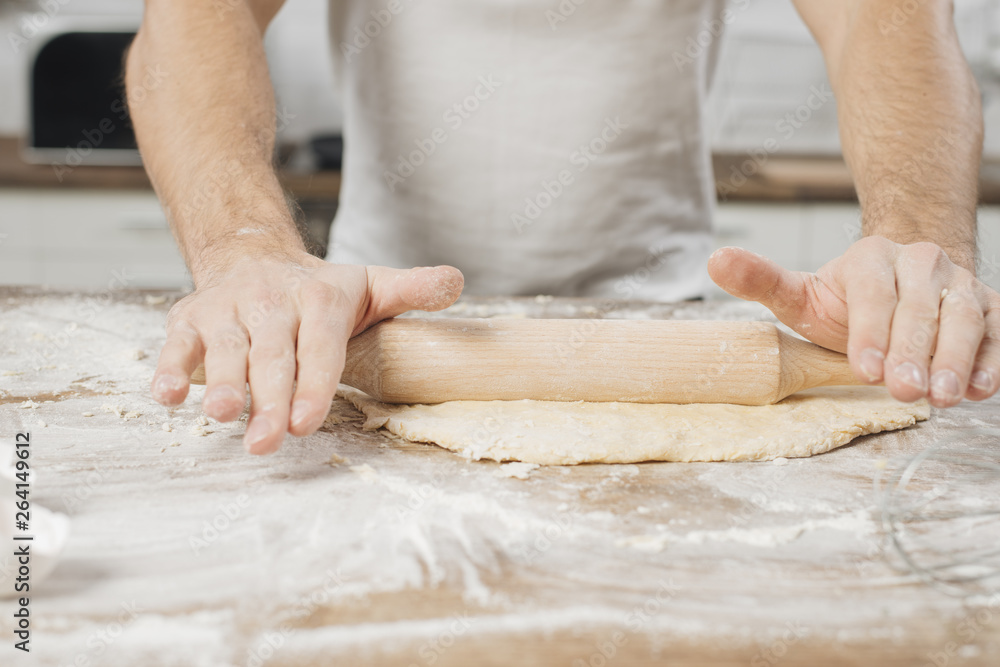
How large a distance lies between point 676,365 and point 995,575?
0.45 meters

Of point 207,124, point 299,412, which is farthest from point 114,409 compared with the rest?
point 207,124

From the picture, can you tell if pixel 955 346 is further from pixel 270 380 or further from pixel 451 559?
pixel 270 380

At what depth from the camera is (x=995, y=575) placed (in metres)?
0.68

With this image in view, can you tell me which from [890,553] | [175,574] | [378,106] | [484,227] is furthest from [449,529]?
[378,106]

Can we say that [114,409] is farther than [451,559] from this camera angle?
Yes

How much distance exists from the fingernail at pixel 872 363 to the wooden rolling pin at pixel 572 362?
16cm

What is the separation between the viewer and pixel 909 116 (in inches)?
53.2

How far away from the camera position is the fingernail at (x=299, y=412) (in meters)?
0.82

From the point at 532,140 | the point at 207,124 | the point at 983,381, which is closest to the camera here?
the point at 983,381

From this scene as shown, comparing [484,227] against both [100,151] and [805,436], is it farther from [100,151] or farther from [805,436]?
[100,151]

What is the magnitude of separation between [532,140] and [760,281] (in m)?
0.86

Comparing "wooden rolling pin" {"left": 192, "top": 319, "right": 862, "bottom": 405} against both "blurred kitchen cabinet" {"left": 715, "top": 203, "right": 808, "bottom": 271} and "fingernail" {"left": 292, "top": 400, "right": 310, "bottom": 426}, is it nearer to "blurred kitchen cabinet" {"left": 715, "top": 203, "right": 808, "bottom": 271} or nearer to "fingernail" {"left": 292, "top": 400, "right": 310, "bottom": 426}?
"fingernail" {"left": 292, "top": 400, "right": 310, "bottom": 426}

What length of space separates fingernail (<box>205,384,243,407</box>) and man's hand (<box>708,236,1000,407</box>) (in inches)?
22.9

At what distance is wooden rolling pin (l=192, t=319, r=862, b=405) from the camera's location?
1040 millimetres
